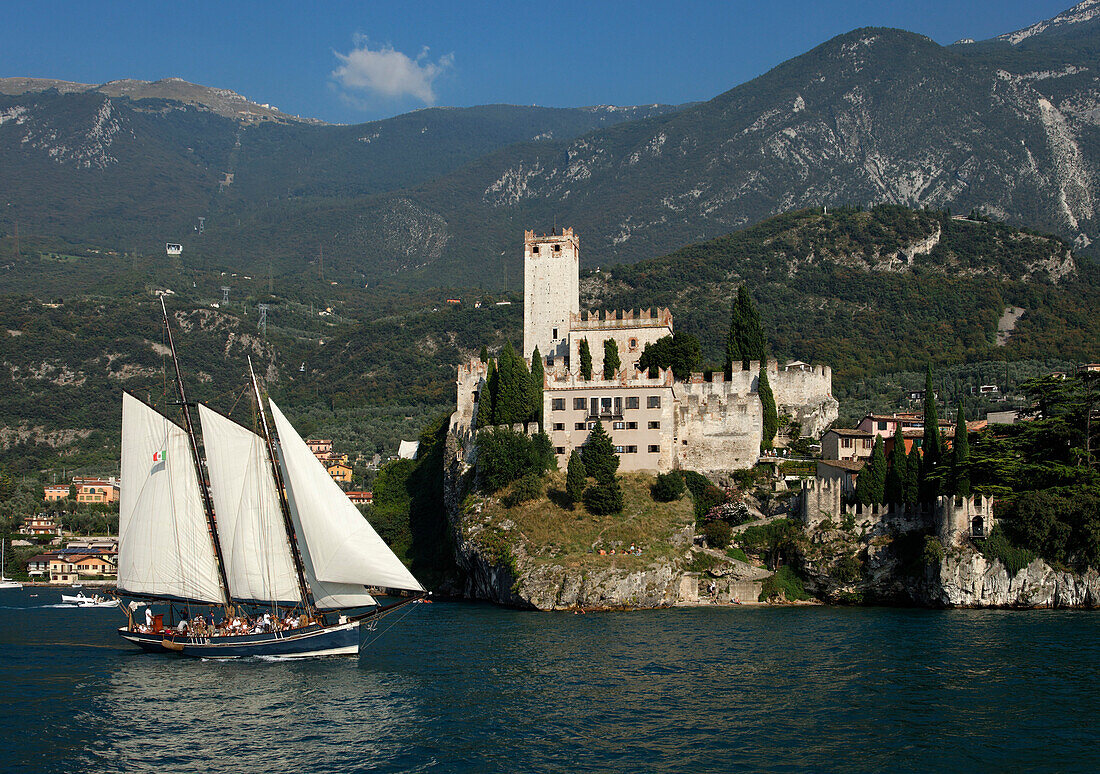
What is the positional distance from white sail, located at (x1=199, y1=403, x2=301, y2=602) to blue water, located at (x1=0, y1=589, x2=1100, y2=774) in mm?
4690

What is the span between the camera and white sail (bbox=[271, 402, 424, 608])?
51.6 m

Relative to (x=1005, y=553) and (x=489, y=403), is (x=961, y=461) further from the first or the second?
(x=489, y=403)

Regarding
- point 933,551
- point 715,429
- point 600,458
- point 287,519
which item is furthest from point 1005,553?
point 287,519

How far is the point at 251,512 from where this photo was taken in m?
55.5

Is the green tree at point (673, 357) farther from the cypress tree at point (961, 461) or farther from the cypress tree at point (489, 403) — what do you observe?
the cypress tree at point (961, 461)

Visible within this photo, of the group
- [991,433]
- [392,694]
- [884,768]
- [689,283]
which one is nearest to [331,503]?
[392,694]

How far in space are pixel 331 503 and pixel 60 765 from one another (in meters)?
18.7

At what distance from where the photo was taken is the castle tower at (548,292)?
3642 inches

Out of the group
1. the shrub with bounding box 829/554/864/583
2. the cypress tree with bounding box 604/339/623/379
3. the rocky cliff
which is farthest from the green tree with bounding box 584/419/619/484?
the shrub with bounding box 829/554/864/583

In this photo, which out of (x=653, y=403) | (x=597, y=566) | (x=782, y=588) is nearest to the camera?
(x=597, y=566)

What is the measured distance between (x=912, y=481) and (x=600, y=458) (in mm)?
19520

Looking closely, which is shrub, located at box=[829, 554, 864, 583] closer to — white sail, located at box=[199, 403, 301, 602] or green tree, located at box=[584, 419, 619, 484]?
green tree, located at box=[584, 419, 619, 484]

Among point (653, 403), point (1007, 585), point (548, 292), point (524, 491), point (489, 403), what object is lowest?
point (1007, 585)

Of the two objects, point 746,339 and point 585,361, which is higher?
point 746,339
